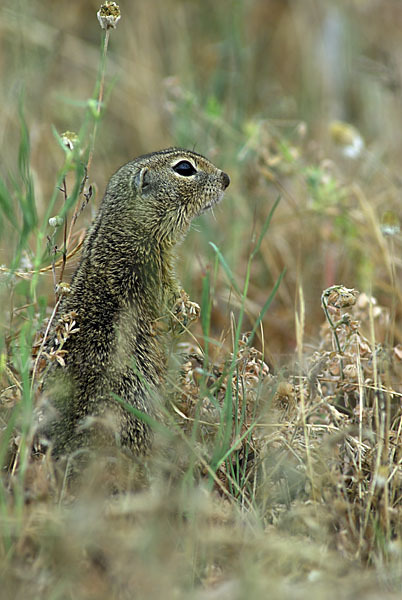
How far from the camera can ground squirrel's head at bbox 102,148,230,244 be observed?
3580 millimetres

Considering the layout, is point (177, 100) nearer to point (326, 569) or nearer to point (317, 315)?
point (317, 315)

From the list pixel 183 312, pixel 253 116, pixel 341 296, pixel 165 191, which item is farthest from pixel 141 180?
pixel 253 116

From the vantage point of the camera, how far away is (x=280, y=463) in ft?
9.38

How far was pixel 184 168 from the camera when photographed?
3.78 m

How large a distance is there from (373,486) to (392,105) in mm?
4932

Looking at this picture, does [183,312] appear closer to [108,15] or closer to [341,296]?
[341,296]

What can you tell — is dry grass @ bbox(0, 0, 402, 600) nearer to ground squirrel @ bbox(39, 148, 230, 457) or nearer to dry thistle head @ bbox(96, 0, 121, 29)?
ground squirrel @ bbox(39, 148, 230, 457)

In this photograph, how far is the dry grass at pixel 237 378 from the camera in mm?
2178

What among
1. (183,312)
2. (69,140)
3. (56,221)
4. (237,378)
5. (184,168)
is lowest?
(237,378)

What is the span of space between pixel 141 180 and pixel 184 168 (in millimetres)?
292

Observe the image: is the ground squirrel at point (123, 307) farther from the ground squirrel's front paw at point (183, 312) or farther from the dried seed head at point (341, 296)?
the dried seed head at point (341, 296)

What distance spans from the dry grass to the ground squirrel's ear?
16.7 inches

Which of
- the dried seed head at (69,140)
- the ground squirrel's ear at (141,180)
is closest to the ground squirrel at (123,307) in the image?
the ground squirrel's ear at (141,180)

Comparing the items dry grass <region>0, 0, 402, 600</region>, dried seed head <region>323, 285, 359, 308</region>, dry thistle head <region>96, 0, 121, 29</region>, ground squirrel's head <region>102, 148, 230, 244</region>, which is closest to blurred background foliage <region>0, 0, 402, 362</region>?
dry grass <region>0, 0, 402, 600</region>
